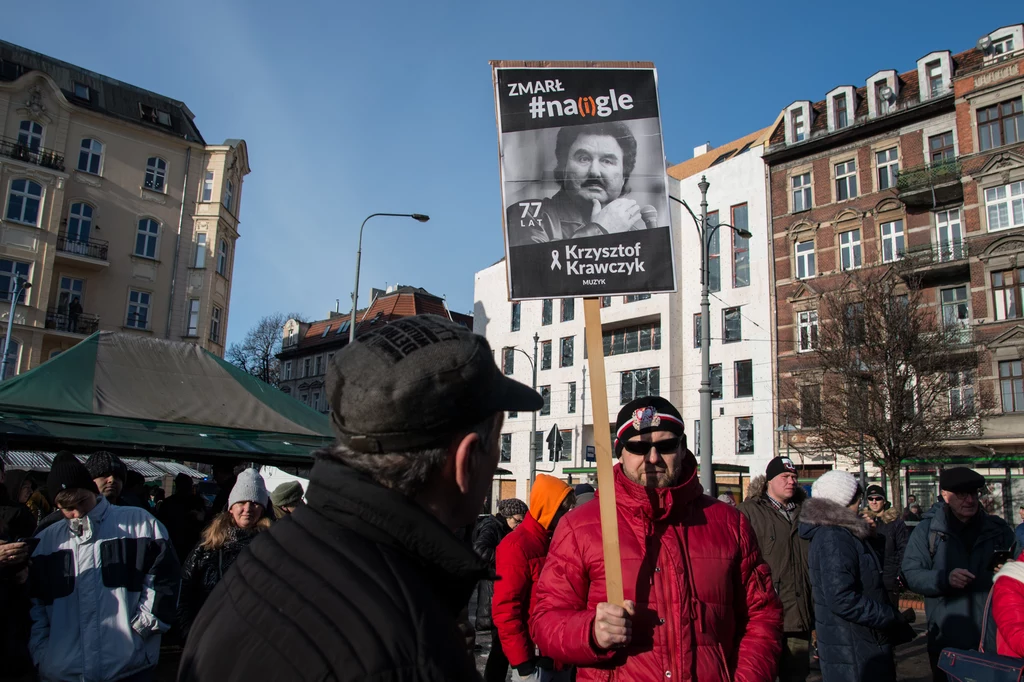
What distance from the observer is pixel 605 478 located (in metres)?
3.06

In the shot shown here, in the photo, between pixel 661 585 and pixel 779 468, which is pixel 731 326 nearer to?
pixel 779 468

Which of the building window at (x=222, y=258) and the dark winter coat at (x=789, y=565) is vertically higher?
the building window at (x=222, y=258)

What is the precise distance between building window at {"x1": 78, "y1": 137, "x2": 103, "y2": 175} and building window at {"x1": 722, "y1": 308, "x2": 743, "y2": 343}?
32088 millimetres

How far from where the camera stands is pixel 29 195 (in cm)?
3425

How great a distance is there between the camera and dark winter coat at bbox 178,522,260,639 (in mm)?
5246

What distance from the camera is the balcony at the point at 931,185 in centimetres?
2978

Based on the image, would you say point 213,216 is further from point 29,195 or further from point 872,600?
point 872,600

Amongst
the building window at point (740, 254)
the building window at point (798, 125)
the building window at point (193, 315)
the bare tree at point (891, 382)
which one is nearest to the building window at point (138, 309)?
the building window at point (193, 315)

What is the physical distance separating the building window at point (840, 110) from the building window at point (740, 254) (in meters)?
5.75

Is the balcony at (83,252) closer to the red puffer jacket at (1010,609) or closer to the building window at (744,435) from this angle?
the building window at (744,435)

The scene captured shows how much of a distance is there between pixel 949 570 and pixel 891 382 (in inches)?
854

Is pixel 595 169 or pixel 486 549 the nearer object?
pixel 595 169

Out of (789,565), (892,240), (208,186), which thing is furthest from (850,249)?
(208,186)

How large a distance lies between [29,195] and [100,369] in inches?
1134
